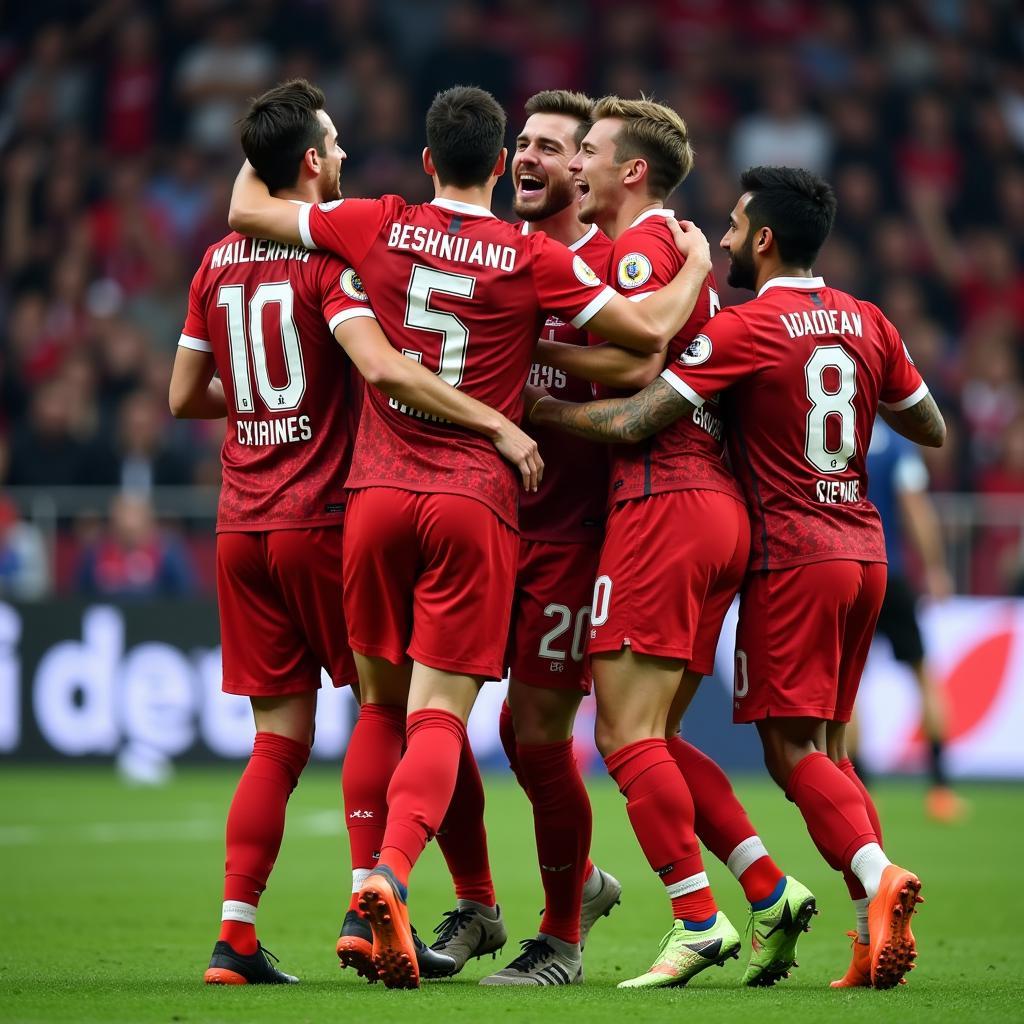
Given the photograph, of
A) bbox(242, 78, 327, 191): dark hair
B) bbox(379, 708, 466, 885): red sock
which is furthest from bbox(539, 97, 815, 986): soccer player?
bbox(242, 78, 327, 191): dark hair

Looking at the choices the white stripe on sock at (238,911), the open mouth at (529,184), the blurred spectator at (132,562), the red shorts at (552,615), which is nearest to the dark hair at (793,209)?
the open mouth at (529,184)

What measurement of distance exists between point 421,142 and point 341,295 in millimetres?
12363

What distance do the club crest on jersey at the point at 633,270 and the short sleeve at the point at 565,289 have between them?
0.19m

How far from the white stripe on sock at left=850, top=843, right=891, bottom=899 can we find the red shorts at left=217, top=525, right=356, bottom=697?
5.29 feet

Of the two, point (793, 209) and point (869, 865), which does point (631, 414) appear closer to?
point (793, 209)

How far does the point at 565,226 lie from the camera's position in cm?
594

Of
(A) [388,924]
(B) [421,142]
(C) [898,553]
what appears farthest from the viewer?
(B) [421,142]

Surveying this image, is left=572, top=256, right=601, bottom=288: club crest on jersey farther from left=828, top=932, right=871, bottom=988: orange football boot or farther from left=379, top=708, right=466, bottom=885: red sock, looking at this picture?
left=828, top=932, right=871, bottom=988: orange football boot

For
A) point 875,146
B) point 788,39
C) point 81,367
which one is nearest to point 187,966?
point 81,367

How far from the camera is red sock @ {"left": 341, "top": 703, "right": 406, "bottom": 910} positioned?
16.9ft

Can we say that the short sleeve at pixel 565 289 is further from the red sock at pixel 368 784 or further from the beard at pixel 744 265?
the red sock at pixel 368 784

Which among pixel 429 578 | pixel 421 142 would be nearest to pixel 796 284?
pixel 429 578

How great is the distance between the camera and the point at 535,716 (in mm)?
5516

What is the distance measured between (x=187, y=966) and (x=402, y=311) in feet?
7.18
